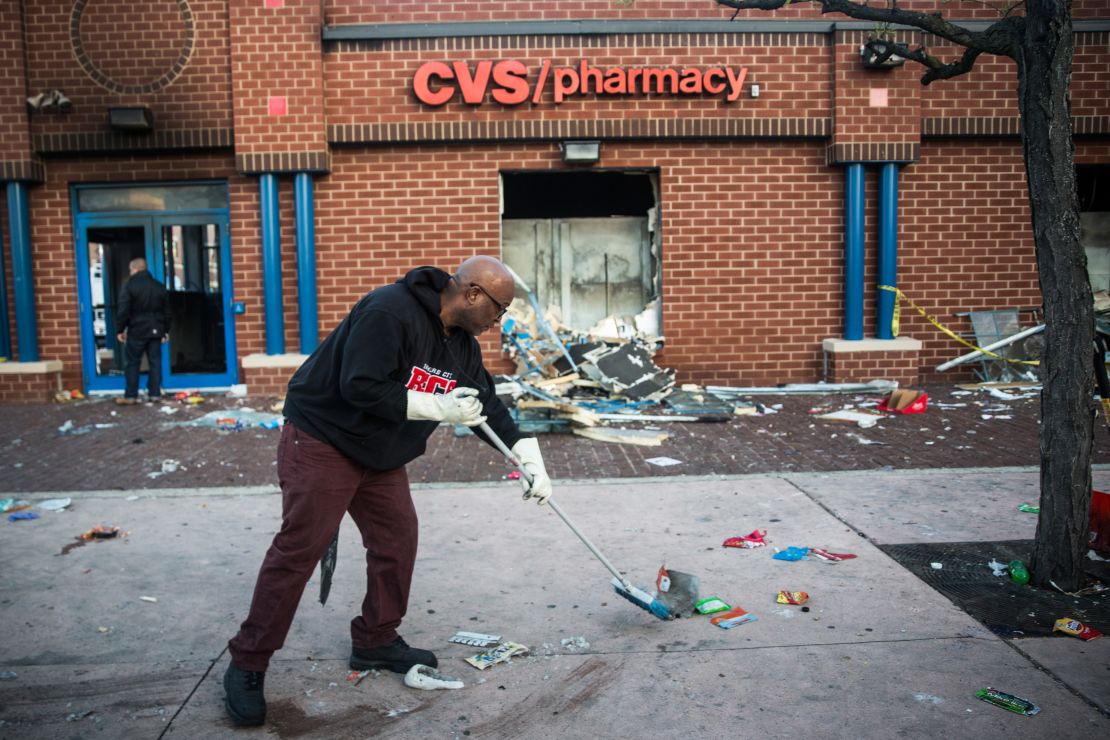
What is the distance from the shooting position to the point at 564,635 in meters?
3.92

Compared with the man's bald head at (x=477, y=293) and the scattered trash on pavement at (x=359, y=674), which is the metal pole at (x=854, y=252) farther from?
the scattered trash on pavement at (x=359, y=674)

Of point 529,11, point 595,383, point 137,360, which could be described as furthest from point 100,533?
point 529,11

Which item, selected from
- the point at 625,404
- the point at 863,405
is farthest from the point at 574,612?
the point at 863,405

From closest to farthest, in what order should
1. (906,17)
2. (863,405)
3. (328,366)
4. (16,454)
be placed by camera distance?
1. (328,366)
2. (906,17)
3. (16,454)
4. (863,405)

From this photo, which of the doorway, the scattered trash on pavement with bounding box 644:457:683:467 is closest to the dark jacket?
the doorway

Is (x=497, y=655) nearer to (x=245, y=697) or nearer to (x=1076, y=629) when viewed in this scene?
(x=245, y=697)

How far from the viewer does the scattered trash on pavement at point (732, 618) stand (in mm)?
3959

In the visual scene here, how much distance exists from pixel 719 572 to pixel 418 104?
8492 millimetres

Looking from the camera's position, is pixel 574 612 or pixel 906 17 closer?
pixel 574 612

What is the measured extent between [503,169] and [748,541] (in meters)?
7.68

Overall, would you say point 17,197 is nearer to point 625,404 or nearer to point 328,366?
point 625,404

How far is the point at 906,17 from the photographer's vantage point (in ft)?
14.8

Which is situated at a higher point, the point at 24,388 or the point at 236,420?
the point at 24,388

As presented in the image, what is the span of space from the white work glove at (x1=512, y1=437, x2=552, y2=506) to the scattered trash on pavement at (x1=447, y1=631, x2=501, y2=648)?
0.62 m
